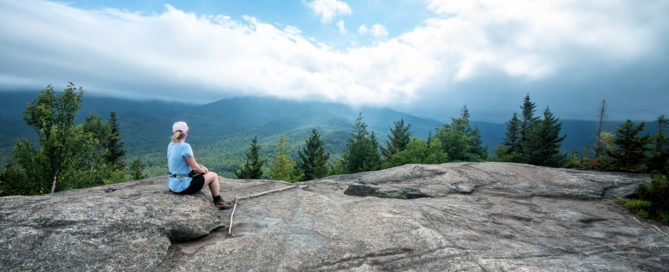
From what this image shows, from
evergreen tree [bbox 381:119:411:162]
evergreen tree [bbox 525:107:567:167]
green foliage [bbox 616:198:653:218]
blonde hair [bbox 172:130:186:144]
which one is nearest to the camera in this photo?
blonde hair [bbox 172:130:186:144]

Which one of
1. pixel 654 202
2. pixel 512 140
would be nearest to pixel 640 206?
pixel 654 202

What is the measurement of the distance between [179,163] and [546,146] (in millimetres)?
50790

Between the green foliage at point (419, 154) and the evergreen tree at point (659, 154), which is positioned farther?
the green foliage at point (419, 154)

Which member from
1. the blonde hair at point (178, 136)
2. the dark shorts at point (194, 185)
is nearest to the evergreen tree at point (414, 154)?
the dark shorts at point (194, 185)

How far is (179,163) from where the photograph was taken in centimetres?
688

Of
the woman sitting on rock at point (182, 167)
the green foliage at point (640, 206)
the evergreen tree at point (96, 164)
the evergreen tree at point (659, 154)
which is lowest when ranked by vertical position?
the evergreen tree at point (96, 164)

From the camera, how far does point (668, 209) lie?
10.3 metres

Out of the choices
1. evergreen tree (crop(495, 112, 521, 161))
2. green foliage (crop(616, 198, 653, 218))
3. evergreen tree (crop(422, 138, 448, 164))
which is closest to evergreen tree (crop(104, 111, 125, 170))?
evergreen tree (crop(422, 138, 448, 164))

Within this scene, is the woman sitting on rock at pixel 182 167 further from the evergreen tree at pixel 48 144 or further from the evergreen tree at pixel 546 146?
the evergreen tree at pixel 546 146

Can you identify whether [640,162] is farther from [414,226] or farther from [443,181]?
[414,226]

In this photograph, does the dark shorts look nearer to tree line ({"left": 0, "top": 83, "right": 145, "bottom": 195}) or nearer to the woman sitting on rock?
the woman sitting on rock

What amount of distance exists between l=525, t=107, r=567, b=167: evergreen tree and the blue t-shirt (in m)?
49.1

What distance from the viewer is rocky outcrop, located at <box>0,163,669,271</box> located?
15.7 feet

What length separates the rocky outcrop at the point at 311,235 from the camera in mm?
4773
